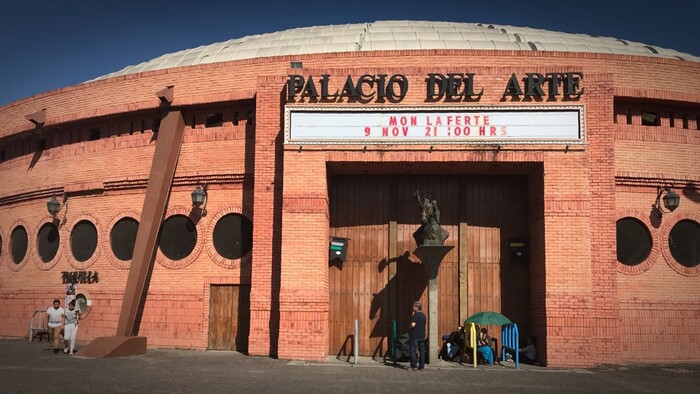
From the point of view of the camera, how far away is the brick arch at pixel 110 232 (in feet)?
58.4

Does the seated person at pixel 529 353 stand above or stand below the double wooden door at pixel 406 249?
below

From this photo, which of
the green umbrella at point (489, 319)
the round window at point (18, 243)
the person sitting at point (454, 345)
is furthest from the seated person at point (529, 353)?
the round window at point (18, 243)

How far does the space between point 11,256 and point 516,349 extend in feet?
53.2

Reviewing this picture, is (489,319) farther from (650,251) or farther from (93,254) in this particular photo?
(93,254)

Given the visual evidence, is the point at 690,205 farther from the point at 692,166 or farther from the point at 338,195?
the point at 338,195

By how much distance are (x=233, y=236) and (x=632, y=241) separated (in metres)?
10.4

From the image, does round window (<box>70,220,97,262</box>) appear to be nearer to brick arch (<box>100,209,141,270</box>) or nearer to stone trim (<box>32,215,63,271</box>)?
stone trim (<box>32,215,63,271</box>)

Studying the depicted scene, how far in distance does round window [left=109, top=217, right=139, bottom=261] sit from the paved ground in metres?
3.56

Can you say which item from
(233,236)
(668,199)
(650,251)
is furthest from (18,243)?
(668,199)

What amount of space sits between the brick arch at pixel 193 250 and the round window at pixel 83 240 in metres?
2.63

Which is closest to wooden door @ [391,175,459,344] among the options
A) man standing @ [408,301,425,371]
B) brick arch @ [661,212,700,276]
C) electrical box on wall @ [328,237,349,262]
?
electrical box on wall @ [328,237,349,262]

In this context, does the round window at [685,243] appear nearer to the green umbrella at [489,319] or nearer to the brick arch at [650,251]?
the brick arch at [650,251]

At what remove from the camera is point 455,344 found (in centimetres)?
1496

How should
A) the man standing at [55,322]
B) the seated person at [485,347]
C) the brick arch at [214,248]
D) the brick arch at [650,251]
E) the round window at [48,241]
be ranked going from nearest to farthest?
the seated person at [485,347], the brick arch at [650,251], the man standing at [55,322], the brick arch at [214,248], the round window at [48,241]
